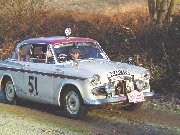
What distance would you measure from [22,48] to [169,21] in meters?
5.03

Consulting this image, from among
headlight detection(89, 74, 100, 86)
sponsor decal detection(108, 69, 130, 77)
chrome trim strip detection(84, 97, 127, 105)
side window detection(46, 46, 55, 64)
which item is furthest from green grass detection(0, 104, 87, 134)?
sponsor decal detection(108, 69, 130, 77)

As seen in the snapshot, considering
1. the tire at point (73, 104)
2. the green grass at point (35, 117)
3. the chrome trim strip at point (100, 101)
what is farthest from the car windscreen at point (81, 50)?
the chrome trim strip at point (100, 101)

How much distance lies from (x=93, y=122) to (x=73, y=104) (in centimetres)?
67

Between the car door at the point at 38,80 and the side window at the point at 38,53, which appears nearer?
the car door at the point at 38,80

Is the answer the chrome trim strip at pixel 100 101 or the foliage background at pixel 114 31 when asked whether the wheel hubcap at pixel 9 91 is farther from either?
the foliage background at pixel 114 31

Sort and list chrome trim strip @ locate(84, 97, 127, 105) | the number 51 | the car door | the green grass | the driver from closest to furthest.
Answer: the green grass < chrome trim strip @ locate(84, 97, 127, 105) < the car door < the driver < the number 51

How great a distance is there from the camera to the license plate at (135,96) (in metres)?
9.74

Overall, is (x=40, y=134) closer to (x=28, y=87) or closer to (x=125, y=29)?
(x=28, y=87)

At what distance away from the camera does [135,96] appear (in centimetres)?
982

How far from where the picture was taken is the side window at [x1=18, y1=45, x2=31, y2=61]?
1177 centimetres

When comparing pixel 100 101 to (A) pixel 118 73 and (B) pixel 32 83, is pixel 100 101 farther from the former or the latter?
(B) pixel 32 83

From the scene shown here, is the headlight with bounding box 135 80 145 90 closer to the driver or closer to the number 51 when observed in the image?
the driver

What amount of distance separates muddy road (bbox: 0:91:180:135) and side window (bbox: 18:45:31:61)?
1247 mm

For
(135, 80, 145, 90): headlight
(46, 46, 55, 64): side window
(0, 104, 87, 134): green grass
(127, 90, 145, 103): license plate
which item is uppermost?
(46, 46, 55, 64): side window
